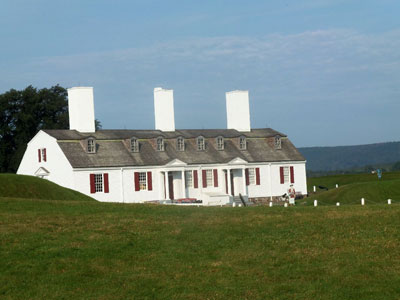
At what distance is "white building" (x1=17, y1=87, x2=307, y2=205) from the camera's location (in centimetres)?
5916

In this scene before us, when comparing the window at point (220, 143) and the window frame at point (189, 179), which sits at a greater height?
the window at point (220, 143)

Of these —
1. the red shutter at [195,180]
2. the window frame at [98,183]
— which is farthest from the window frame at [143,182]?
the red shutter at [195,180]

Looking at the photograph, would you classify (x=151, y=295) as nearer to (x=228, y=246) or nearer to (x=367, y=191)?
(x=228, y=246)

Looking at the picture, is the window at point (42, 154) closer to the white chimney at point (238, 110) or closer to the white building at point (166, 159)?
the white building at point (166, 159)

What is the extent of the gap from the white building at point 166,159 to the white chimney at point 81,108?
86mm

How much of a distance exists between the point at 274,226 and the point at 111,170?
35880 millimetres

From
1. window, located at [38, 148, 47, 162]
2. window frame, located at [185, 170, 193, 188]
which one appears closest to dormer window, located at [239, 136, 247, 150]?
window frame, located at [185, 170, 193, 188]

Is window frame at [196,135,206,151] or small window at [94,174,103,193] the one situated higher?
window frame at [196,135,206,151]

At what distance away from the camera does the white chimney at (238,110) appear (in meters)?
71.3

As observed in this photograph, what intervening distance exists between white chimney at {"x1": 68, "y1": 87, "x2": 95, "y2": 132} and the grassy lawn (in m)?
33.6

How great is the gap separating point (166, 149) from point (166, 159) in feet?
5.96

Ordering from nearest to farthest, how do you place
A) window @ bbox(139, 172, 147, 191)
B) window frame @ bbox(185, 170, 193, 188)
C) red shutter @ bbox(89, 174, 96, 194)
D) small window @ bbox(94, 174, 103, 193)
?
red shutter @ bbox(89, 174, 96, 194) → small window @ bbox(94, 174, 103, 193) → window @ bbox(139, 172, 147, 191) → window frame @ bbox(185, 170, 193, 188)

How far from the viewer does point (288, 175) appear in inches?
2746

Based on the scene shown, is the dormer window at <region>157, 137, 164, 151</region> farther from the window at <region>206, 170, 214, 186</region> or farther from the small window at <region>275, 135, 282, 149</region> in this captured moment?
the small window at <region>275, 135, 282, 149</region>
